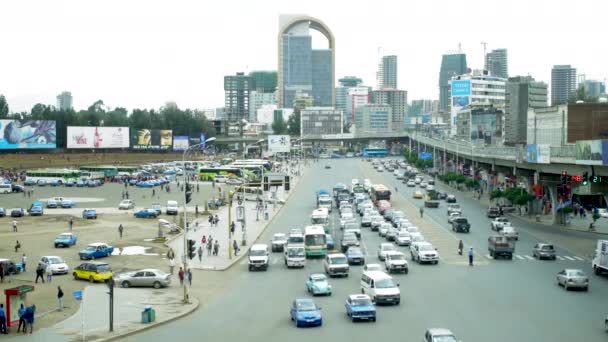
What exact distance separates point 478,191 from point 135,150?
3762 inches

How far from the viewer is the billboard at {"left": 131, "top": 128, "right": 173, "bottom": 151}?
16938 centimetres

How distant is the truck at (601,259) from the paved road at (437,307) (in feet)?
2.55

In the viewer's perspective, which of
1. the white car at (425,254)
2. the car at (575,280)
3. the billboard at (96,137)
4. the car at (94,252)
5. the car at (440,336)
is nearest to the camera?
the car at (440,336)

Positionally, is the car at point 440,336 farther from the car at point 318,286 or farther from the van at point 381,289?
the car at point 318,286

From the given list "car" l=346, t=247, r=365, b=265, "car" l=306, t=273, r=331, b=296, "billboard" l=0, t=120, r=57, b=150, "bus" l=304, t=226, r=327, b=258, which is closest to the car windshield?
"car" l=306, t=273, r=331, b=296

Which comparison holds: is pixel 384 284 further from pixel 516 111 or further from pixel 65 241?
pixel 516 111

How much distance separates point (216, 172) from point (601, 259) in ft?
317

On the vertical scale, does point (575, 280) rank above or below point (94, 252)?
above

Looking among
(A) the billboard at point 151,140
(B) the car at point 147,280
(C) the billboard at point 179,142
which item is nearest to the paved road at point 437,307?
(B) the car at point 147,280

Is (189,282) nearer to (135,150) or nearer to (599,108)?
(599,108)

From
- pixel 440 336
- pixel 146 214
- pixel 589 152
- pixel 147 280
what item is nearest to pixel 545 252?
pixel 589 152

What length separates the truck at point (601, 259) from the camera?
36312 mm

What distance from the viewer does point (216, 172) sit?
5069 inches

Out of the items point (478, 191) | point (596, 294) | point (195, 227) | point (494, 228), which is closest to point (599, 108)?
point (478, 191)
